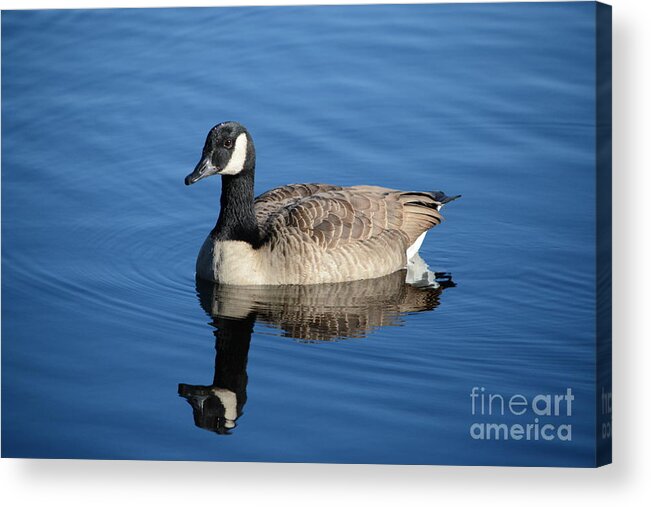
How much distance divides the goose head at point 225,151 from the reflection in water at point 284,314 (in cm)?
133

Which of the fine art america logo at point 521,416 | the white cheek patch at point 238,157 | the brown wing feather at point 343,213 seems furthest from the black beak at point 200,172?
the fine art america logo at point 521,416

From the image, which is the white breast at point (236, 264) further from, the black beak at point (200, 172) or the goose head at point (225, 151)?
the black beak at point (200, 172)

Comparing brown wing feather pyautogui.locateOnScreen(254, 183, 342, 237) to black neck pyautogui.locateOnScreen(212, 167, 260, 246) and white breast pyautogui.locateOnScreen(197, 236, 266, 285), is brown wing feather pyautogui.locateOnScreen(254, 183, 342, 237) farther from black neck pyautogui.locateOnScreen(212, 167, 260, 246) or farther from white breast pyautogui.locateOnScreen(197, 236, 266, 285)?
white breast pyautogui.locateOnScreen(197, 236, 266, 285)

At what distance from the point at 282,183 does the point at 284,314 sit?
2.71 metres

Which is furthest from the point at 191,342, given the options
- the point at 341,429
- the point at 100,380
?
the point at 341,429

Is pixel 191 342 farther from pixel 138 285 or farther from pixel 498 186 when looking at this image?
pixel 498 186

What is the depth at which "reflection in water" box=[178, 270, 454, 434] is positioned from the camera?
47.3ft

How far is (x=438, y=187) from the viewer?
1802 cm

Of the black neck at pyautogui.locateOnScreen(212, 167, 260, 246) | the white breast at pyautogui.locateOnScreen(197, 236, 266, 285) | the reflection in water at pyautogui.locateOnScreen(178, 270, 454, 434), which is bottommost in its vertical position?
the reflection in water at pyautogui.locateOnScreen(178, 270, 454, 434)

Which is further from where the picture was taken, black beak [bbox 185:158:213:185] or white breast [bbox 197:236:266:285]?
white breast [bbox 197:236:266:285]

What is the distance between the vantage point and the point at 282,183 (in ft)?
60.8

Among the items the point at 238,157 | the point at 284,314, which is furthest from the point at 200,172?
the point at 284,314

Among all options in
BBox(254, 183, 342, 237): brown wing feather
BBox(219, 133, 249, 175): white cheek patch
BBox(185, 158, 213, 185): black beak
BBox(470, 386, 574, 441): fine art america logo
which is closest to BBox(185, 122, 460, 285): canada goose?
BBox(219, 133, 249, 175): white cheek patch

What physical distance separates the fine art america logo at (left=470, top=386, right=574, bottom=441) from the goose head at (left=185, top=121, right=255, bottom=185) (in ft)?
13.6
